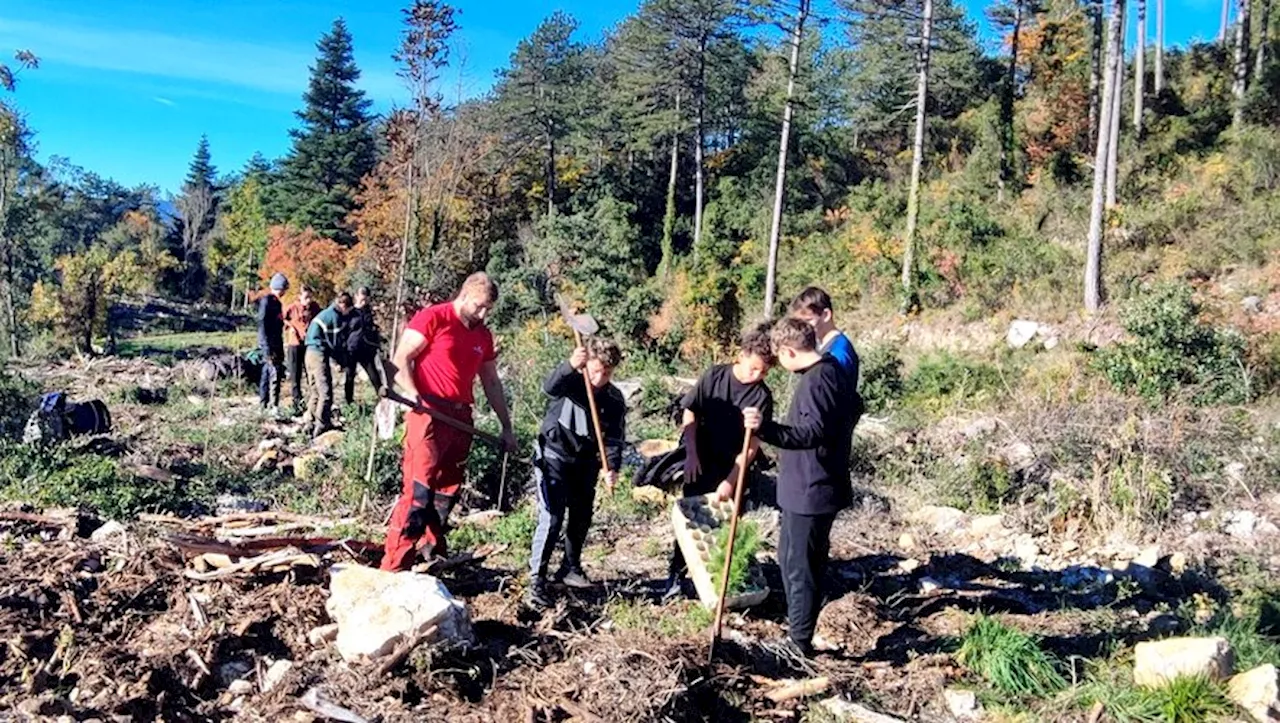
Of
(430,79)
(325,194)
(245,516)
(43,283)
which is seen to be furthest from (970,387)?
(325,194)

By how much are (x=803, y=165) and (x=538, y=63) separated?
1083 cm

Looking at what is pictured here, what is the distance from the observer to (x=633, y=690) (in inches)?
130

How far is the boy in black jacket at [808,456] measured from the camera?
3.48 metres

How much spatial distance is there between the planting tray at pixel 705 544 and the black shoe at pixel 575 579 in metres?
0.54

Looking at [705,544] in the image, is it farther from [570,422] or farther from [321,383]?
[321,383]

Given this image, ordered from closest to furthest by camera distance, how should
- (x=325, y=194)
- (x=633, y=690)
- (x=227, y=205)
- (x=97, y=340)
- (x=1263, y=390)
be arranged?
1. (x=633, y=690)
2. (x=1263, y=390)
3. (x=97, y=340)
4. (x=325, y=194)
5. (x=227, y=205)

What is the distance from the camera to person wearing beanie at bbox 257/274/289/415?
32.0ft

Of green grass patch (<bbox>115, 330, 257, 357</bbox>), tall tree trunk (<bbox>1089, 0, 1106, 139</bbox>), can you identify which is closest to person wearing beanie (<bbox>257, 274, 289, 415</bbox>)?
green grass patch (<bbox>115, 330, 257, 357</bbox>)

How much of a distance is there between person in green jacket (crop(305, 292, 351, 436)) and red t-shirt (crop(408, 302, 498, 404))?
4.72 m

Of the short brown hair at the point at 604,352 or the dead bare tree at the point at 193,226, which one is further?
the dead bare tree at the point at 193,226

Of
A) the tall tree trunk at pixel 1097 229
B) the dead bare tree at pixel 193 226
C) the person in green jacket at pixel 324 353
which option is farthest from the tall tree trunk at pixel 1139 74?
the dead bare tree at pixel 193 226

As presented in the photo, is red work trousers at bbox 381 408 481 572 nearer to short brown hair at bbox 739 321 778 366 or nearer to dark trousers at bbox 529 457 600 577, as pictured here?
dark trousers at bbox 529 457 600 577

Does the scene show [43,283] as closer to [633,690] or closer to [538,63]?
[538,63]

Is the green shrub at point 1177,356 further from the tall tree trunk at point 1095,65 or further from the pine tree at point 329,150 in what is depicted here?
the pine tree at point 329,150
